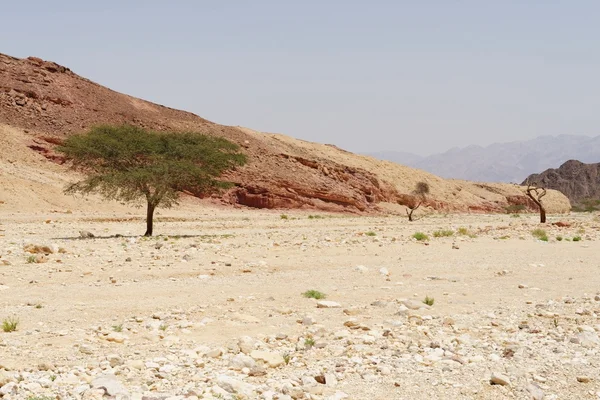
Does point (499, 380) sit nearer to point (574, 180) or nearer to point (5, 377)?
point (5, 377)

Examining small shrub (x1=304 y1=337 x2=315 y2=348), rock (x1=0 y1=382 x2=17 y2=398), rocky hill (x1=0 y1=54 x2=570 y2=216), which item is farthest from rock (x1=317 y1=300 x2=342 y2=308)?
rocky hill (x1=0 y1=54 x2=570 y2=216)

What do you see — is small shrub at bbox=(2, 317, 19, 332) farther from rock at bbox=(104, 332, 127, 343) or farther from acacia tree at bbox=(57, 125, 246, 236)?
acacia tree at bbox=(57, 125, 246, 236)

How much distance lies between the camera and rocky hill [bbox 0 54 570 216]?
53844 millimetres

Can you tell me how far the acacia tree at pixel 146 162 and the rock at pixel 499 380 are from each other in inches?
820

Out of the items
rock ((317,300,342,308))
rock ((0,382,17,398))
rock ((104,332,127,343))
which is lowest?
rock ((0,382,17,398))

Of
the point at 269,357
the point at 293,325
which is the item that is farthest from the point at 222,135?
the point at 269,357

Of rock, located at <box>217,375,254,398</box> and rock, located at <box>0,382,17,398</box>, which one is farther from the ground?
→ rock, located at <box>217,375,254,398</box>

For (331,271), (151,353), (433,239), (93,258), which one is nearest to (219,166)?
(433,239)

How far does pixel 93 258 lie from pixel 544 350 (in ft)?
38.9

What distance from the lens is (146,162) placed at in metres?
28.2

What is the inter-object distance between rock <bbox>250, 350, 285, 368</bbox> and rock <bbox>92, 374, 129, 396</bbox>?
5.56 feet

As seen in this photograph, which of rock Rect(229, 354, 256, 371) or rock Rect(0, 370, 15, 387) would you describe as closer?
rock Rect(0, 370, 15, 387)

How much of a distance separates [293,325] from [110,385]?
3.56m

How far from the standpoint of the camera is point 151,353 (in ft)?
24.8
